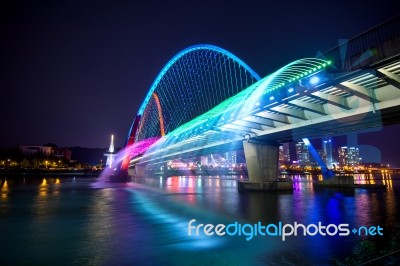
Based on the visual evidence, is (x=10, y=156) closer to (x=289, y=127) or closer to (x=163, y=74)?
(x=163, y=74)

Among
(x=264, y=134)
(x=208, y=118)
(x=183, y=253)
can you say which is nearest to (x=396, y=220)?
(x=183, y=253)

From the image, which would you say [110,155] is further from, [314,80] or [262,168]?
[314,80]

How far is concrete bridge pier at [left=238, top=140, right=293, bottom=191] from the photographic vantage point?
120 ft

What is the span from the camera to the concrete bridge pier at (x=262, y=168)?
120 feet

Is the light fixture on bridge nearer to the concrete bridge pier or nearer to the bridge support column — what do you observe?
the concrete bridge pier

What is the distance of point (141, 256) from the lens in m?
9.56

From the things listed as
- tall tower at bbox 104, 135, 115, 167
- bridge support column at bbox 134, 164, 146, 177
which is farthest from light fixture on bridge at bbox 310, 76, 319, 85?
bridge support column at bbox 134, 164, 146, 177

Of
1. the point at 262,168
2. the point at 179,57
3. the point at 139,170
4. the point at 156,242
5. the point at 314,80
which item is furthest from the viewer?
the point at 139,170

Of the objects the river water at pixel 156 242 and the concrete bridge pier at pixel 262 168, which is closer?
the river water at pixel 156 242

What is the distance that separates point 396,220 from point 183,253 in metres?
Answer: 13.5

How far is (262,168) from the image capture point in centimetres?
3684

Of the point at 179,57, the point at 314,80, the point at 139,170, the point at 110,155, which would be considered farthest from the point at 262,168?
the point at 139,170

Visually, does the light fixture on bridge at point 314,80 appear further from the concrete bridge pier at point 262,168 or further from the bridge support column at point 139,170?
the bridge support column at point 139,170

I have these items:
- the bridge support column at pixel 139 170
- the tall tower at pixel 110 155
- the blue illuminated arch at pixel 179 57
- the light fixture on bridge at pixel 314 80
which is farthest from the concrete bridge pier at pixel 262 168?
the bridge support column at pixel 139 170
